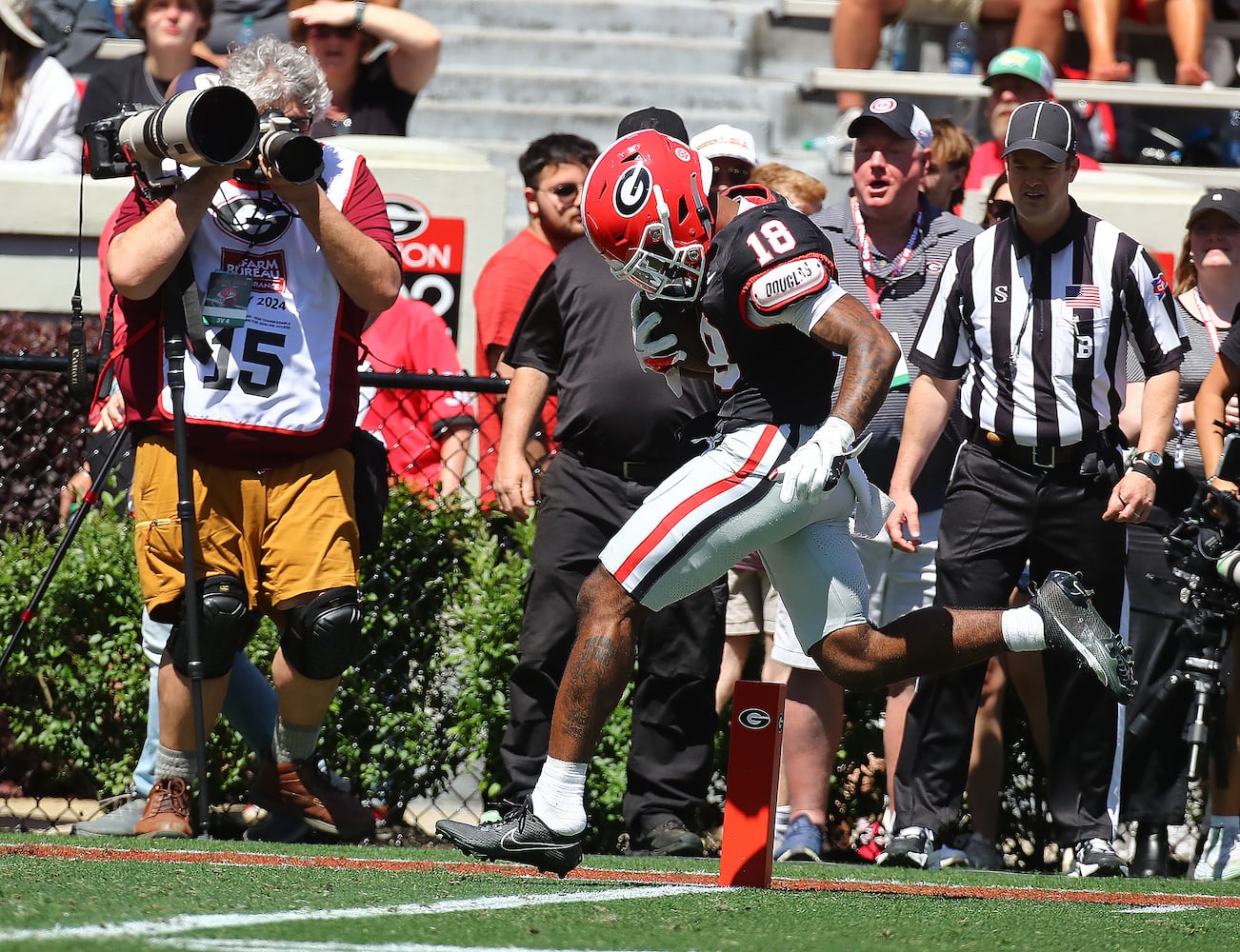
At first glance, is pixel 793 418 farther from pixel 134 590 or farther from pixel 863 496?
pixel 134 590

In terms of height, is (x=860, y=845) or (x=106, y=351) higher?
(x=106, y=351)

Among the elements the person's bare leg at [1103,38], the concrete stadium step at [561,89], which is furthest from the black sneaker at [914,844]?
the concrete stadium step at [561,89]

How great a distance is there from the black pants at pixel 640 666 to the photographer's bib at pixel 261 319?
102 centimetres

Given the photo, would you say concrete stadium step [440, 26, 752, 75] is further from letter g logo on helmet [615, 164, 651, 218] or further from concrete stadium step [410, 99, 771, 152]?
letter g logo on helmet [615, 164, 651, 218]

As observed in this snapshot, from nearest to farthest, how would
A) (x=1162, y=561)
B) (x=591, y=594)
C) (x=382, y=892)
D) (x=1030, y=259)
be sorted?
(x=382, y=892)
(x=591, y=594)
(x=1030, y=259)
(x=1162, y=561)

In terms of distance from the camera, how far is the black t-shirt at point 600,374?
20.5ft

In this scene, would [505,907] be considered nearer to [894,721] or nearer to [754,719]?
[754,719]

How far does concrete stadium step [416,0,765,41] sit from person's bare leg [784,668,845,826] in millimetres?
7560

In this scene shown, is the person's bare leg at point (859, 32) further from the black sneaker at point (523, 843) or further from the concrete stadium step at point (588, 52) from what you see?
the black sneaker at point (523, 843)

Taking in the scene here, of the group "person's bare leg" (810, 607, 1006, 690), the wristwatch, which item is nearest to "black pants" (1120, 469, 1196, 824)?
the wristwatch

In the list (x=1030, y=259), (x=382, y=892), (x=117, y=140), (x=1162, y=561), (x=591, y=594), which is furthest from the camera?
(x=1162, y=561)

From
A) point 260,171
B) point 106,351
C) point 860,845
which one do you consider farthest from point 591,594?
point 106,351

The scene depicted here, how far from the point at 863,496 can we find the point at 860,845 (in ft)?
7.29

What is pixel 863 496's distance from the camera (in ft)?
16.2
